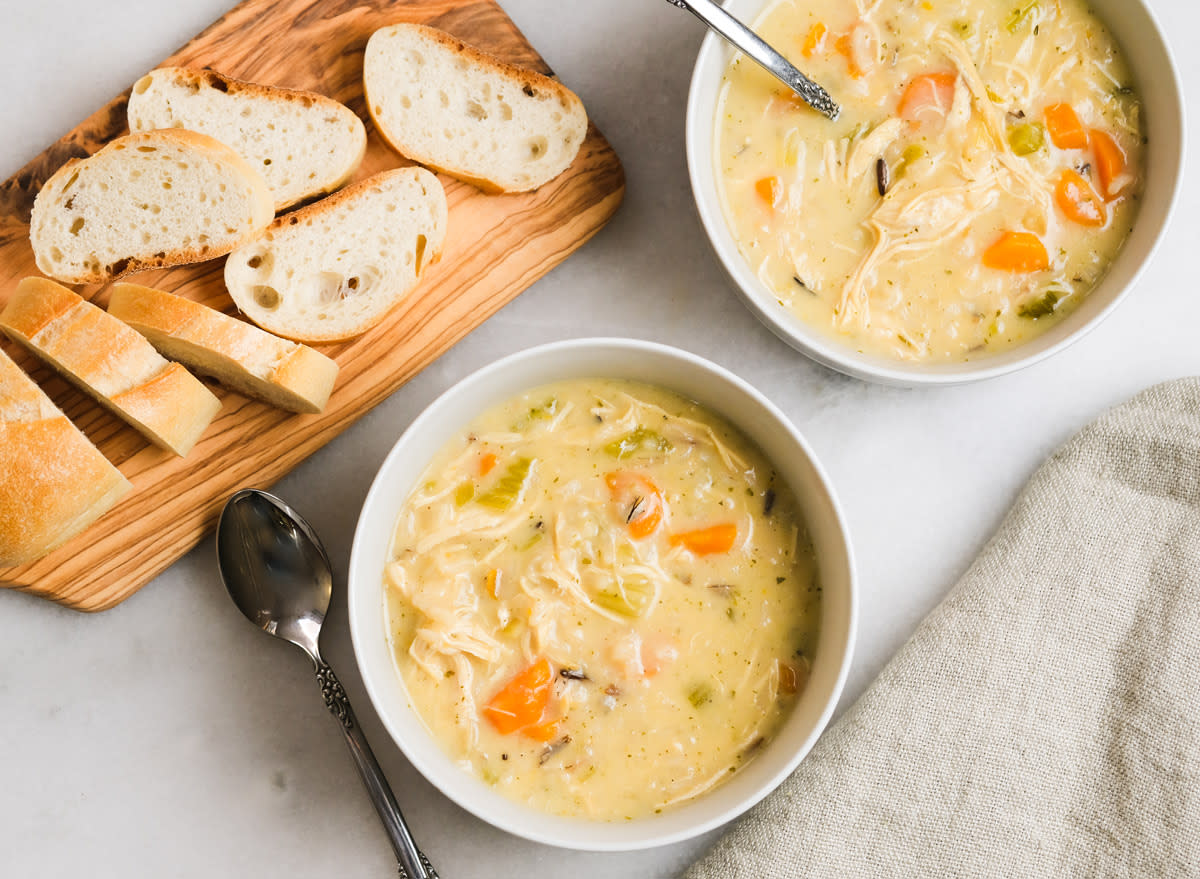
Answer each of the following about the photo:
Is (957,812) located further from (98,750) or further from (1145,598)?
(98,750)

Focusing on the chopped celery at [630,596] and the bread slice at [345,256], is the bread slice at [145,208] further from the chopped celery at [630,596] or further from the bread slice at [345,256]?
the chopped celery at [630,596]

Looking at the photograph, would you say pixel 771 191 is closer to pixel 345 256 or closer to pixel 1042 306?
pixel 1042 306

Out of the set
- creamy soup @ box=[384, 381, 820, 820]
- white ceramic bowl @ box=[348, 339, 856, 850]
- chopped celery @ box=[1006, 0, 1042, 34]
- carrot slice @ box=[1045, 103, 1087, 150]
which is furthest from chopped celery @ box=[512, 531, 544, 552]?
chopped celery @ box=[1006, 0, 1042, 34]

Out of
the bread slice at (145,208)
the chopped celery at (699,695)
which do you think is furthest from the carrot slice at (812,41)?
the chopped celery at (699,695)

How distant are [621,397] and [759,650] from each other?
0.83m

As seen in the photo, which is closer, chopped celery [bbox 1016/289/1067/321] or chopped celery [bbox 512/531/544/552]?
chopped celery [bbox 512/531/544/552]

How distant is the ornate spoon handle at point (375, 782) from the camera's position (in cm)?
282

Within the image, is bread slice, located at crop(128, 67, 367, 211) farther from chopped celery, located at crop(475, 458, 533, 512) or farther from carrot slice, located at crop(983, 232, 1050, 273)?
carrot slice, located at crop(983, 232, 1050, 273)

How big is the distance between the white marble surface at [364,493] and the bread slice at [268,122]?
27 centimetres

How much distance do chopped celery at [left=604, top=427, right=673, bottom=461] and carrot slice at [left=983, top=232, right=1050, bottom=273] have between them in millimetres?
1127

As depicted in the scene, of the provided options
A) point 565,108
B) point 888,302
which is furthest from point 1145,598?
point 565,108

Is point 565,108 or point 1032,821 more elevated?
point 565,108

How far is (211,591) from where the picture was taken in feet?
9.98

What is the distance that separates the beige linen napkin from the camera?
9.66 feet
